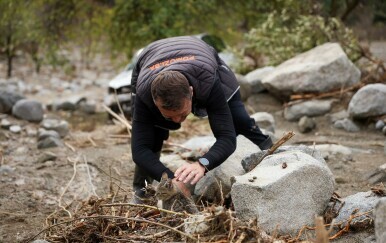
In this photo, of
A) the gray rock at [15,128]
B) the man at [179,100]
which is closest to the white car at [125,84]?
the gray rock at [15,128]

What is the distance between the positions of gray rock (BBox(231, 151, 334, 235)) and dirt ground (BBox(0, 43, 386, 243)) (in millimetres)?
867

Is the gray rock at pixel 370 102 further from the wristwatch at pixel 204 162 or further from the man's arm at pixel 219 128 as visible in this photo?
the wristwatch at pixel 204 162

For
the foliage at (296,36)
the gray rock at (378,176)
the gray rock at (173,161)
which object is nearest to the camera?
the gray rock at (378,176)

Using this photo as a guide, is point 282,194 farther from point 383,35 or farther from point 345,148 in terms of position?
point 383,35

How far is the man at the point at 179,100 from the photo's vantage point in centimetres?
330

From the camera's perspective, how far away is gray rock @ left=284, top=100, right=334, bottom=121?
7.82 m

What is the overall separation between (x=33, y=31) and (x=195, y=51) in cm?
947

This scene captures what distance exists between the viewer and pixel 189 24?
11.6 m

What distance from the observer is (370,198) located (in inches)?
142

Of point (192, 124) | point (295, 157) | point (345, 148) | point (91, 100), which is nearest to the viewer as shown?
point (295, 157)

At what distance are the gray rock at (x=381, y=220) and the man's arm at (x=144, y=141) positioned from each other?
52.7 inches

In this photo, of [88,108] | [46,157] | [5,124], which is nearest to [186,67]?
[46,157]

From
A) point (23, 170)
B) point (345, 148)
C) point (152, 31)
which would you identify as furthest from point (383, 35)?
point (23, 170)

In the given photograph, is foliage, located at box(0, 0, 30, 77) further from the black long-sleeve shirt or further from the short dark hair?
the short dark hair
